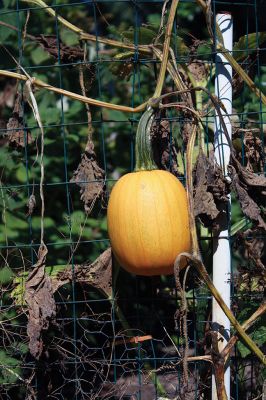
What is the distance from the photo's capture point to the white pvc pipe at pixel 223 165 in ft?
10.6

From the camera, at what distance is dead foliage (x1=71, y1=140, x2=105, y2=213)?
3.30m

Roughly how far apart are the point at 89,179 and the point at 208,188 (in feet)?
1.69

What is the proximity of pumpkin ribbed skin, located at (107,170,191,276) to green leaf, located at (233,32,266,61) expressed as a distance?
660 mm

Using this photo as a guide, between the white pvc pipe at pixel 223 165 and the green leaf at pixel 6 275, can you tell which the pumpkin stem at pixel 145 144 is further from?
the green leaf at pixel 6 275

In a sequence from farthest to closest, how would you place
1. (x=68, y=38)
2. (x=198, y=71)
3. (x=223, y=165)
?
(x=68, y=38)
(x=198, y=71)
(x=223, y=165)

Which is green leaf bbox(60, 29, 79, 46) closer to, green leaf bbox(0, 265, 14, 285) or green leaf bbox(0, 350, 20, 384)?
green leaf bbox(0, 265, 14, 285)

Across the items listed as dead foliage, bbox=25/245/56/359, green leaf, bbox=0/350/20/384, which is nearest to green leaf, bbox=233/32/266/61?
dead foliage, bbox=25/245/56/359

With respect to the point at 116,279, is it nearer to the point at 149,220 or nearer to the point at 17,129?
the point at 149,220

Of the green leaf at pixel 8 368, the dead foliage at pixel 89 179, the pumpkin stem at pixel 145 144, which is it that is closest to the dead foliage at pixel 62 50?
the dead foliage at pixel 89 179

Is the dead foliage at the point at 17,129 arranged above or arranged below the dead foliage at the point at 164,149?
above

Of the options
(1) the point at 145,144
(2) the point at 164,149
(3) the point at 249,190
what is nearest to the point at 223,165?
(3) the point at 249,190

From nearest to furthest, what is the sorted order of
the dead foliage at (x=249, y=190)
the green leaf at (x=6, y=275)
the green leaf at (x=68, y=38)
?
the dead foliage at (x=249, y=190) → the green leaf at (x=6, y=275) → the green leaf at (x=68, y=38)

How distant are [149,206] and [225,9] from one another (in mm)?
935

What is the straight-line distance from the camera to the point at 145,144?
301 centimetres
